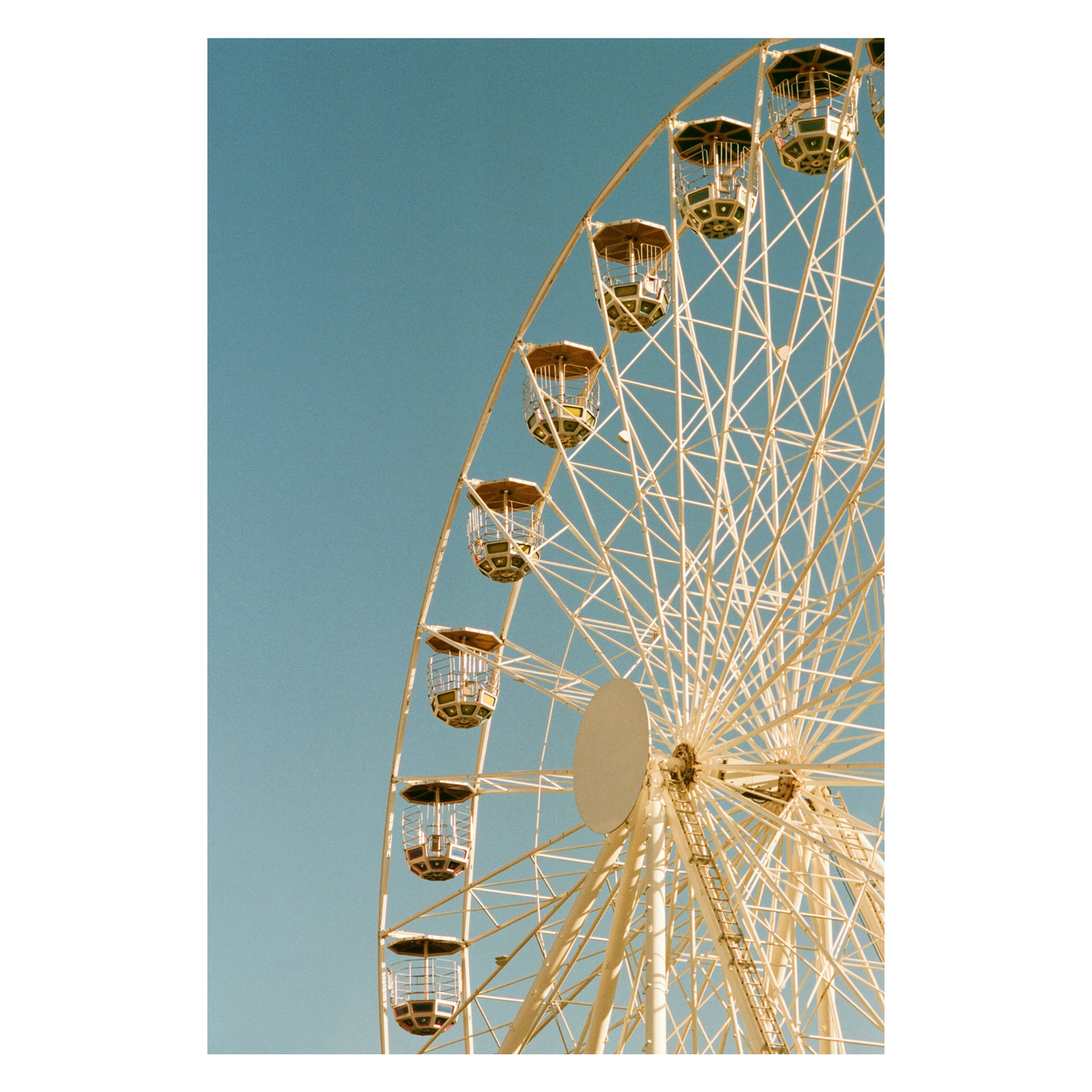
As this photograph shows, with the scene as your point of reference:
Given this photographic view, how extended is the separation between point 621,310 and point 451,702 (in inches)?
222

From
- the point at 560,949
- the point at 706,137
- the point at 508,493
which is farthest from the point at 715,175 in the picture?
the point at 560,949

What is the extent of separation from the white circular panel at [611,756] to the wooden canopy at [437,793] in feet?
14.4

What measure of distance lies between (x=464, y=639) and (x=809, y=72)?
28.5ft

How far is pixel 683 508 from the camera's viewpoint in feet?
50.8

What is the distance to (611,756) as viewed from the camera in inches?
619

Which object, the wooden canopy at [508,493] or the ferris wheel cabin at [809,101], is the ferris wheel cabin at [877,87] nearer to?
the ferris wheel cabin at [809,101]

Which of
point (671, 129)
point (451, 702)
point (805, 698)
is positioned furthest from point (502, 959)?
point (671, 129)

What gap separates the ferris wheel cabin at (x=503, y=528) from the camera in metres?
18.8

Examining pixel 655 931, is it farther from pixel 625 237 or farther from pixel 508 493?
pixel 625 237

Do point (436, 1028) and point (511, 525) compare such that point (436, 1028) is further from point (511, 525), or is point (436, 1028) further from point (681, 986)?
point (511, 525)

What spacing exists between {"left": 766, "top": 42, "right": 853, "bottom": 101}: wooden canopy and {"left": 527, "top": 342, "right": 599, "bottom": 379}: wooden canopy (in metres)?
4.23

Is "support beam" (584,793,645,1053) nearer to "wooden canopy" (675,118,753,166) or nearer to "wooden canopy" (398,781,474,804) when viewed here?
"wooden canopy" (398,781,474,804)

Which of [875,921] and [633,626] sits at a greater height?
[633,626]

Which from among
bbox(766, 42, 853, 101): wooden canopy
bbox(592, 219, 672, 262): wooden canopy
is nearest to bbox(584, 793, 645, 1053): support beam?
bbox(592, 219, 672, 262): wooden canopy
